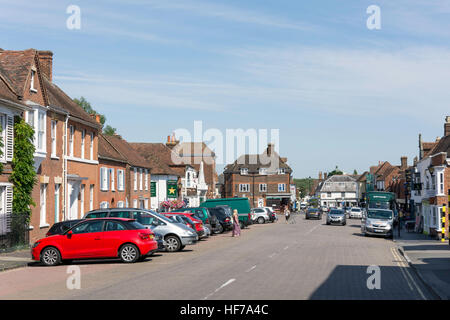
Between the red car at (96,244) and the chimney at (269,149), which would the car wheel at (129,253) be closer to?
the red car at (96,244)

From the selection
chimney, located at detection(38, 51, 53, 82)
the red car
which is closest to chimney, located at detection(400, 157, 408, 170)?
chimney, located at detection(38, 51, 53, 82)

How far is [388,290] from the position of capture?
13.7m

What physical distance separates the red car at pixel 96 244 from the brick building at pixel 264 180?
8908 centimetres

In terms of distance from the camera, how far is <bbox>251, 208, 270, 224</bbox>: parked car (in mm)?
62812

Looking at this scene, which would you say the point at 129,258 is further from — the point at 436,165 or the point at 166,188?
the point at 166,188

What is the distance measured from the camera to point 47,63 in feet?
126

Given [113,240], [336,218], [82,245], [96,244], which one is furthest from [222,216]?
[82,245]

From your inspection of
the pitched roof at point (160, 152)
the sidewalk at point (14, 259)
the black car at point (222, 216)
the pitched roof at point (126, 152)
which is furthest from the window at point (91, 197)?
the pitched roof at point (160, 152)

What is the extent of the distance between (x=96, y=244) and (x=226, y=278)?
645 centimetres

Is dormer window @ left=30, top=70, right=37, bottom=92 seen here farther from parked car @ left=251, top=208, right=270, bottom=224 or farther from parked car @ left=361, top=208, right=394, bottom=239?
parked car @ left=251, top=208, right=270, bottom=224
